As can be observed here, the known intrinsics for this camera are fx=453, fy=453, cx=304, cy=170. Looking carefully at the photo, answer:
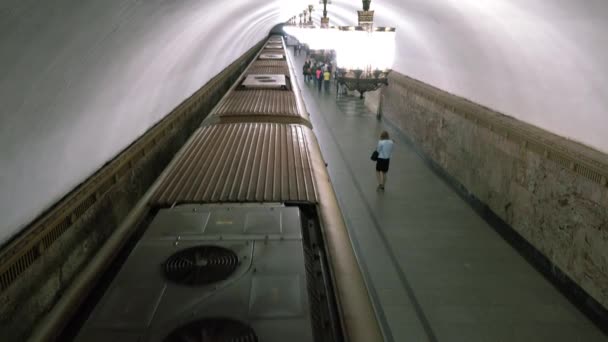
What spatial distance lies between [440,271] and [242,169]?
3.23 m

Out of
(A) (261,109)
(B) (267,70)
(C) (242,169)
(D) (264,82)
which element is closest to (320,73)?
(B) (267,70)

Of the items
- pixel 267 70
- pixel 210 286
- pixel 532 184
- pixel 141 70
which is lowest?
pixel 532 184

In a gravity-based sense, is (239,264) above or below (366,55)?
below

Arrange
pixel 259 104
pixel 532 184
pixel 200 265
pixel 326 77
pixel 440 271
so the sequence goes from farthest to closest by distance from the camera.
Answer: pixel 326 77 → pixel 259 104 → pixel 532 184 → pixel 440 271 → pixel 200 265

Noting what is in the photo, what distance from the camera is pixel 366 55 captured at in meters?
6.04

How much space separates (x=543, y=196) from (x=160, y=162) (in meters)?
6.24

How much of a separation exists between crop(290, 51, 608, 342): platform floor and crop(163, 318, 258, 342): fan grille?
10.4ft

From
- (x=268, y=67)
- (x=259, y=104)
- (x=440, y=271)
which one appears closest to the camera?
(x=440, y=271)

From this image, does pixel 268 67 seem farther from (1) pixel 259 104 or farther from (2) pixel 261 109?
(2) pixel 261 109

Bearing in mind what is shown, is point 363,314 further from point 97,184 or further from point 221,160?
point 97,184

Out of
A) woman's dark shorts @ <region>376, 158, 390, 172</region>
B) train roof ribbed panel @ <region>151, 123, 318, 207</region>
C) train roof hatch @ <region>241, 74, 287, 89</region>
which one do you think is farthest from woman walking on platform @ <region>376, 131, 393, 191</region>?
train roof hatch @ <region>241, 74, 287, 89</region>

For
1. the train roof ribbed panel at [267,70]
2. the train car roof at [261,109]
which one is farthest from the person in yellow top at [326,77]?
the train car roof at [261,109]

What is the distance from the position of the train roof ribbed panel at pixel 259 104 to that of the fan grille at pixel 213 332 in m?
5.74

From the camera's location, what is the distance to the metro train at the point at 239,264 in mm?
2232
